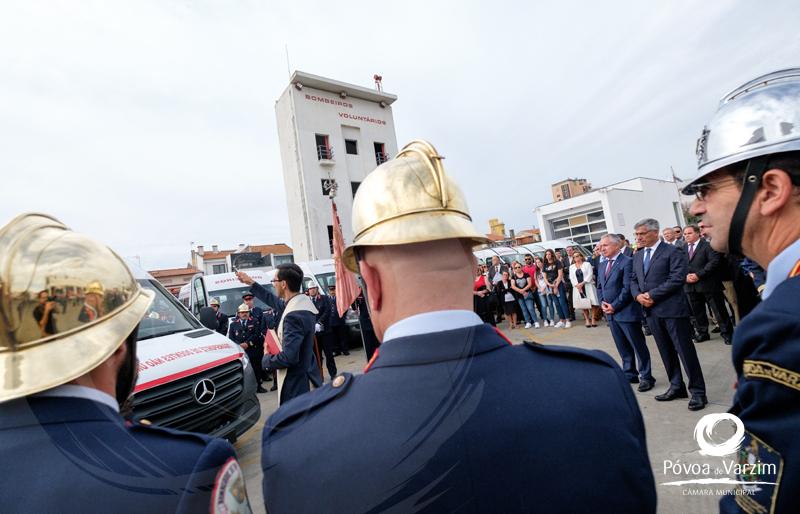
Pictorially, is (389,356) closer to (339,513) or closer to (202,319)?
(339,513)

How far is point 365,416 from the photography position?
0.88m

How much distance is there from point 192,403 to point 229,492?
2.90 meters

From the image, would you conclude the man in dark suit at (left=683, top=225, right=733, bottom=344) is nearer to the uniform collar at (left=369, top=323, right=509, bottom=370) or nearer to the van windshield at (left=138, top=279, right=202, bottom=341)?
the uniform collar at (left=369, top=323, right=509, bottom=370)

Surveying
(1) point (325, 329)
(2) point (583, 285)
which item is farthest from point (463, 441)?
(2) point (583, 285)

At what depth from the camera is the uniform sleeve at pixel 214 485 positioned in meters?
0.95

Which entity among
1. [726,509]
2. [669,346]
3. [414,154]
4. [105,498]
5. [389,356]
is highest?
[414,154]

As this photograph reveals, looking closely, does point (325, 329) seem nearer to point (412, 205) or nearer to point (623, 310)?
point (623, 310)

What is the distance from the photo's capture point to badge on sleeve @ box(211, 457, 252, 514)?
1.00 metres

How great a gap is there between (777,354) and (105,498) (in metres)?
1.67

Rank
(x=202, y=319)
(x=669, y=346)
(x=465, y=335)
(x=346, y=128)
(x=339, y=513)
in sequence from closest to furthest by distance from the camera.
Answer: (x=339, y=513) < (x=465, y=335) < (x=669, y=346) < (x=202, y=319) < (x=346, y=128)

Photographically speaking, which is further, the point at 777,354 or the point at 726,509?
the point at 726,509

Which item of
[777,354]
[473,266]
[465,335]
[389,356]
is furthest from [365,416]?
[777,354]

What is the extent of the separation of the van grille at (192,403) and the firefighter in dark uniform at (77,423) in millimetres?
2557

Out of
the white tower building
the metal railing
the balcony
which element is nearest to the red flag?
the white tower building
